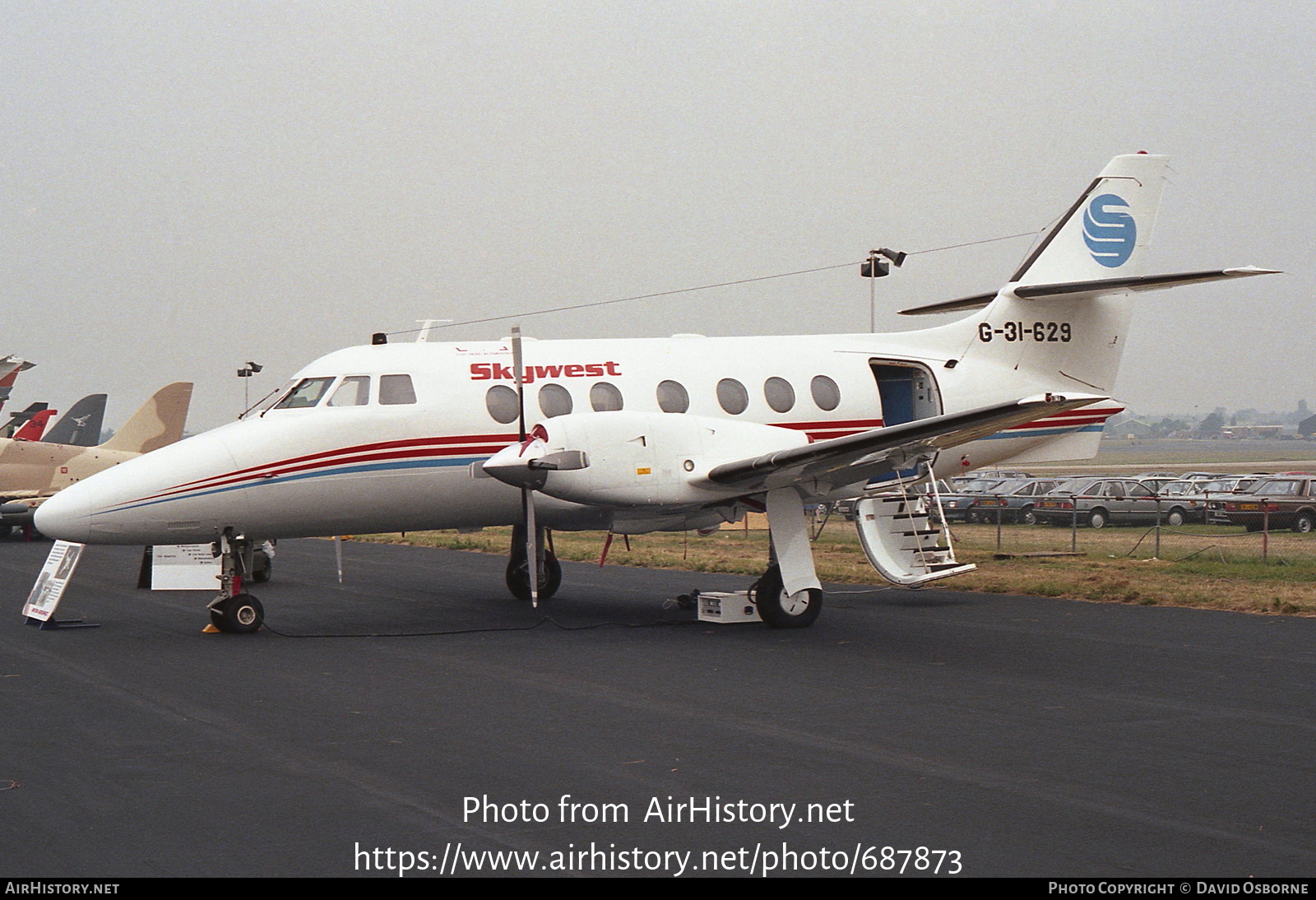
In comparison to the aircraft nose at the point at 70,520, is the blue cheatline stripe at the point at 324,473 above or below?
above

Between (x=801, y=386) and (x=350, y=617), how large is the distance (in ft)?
20.6

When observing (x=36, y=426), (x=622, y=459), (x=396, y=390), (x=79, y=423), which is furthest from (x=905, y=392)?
(x=36, y=426)

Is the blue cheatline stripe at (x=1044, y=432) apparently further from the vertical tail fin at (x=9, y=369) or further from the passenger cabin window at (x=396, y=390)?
the vertical tail fin at (x=9, y=369)

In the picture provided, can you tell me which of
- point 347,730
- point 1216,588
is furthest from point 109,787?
point 1216,588

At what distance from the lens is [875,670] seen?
1157 centimetres

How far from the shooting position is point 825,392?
1655cm

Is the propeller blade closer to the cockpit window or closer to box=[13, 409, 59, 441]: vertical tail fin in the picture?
the cockpit window

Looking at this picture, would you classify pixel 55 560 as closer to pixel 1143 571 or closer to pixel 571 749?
pixel 571 749

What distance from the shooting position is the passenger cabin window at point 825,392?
54.0ft

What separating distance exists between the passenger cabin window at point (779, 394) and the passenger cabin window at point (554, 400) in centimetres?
256

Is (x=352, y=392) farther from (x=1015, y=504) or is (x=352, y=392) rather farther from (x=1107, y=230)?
(x=1015, y=504)

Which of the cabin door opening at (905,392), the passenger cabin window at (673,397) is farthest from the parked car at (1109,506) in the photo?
the passenger cabin window at (673,397)

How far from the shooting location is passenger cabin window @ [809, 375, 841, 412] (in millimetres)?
16469

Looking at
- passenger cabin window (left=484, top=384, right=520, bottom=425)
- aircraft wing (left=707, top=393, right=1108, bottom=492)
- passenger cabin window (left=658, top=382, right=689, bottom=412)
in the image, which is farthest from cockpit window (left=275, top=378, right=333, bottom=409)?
aircraft wing (left=707, top=393, right=1108, bottom=492)
